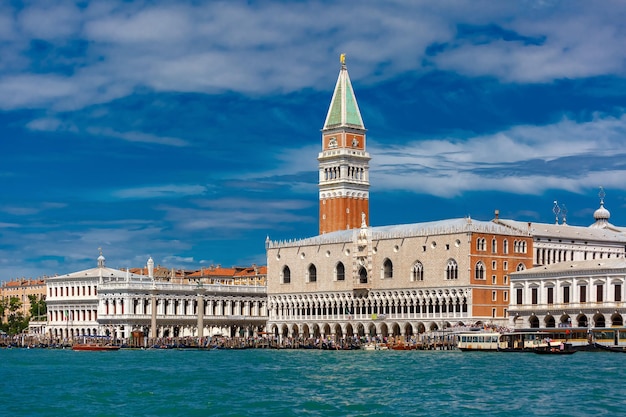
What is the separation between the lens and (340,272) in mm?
108938

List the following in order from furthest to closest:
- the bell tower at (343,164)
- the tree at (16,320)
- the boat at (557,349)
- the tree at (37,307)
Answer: the tree at (37,307)
the tree at (16,320)
the bell tower at (343,164)
the boat at (557,349)

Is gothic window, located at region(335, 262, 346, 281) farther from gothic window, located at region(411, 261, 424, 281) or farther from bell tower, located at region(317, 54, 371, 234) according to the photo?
bell tower, located at region(317, 54, 371, 234)

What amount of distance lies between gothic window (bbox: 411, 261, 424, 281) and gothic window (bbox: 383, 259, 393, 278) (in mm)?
3175

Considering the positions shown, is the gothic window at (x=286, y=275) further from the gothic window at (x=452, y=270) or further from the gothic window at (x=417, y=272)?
the gothic window at (x=452, y=270)

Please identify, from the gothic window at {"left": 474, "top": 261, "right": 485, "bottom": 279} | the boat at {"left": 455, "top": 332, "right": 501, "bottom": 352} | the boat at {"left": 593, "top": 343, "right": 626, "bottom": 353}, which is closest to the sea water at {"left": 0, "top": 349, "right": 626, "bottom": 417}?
the boat at {"left": 593, "top": 343, "right": 626, "bottom": 353}

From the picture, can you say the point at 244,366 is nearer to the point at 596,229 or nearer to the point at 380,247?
the point at 380,247

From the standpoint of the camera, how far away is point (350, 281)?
107m

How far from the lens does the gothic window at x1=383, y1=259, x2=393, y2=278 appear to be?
4075 inches

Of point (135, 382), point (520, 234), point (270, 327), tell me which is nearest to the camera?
point (135, 382)

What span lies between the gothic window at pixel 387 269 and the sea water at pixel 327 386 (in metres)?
25.5

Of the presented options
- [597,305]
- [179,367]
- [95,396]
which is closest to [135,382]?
[95,396]

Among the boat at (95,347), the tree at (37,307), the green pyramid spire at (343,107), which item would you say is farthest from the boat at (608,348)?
the tree at (37,307)

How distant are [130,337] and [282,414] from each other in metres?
67.7

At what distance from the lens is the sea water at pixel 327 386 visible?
44031 millimetres
